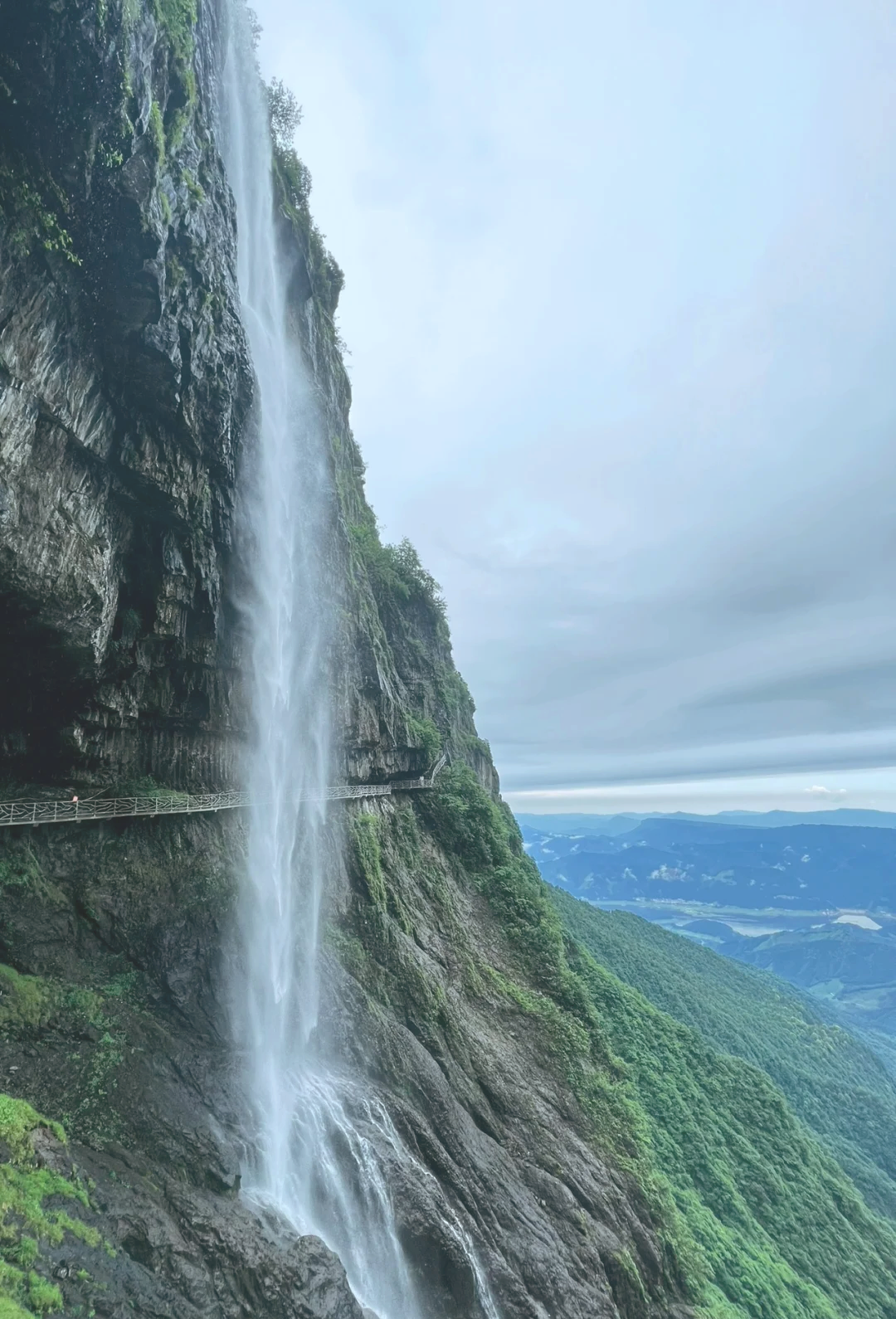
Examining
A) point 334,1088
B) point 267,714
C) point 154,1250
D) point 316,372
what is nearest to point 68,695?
point 267,714

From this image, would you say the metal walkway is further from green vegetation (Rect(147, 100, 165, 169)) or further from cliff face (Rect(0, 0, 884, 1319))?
green vegetation (Rect(147, 100, 165, 169))

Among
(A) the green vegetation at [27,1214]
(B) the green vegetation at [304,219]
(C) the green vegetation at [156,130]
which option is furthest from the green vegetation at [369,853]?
(B) the green vegetation at [304,219]

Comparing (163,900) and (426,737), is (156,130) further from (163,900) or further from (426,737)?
(426,737)

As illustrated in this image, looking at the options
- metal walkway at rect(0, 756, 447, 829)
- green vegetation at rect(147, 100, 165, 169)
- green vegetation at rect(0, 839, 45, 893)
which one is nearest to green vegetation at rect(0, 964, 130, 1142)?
green vegetation at rect(0, 839, 45, 893)

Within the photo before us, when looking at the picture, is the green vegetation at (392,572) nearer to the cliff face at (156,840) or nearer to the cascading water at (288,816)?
the cascading water at (288,816)

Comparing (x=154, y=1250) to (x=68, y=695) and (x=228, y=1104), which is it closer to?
(x=228, y=1104)

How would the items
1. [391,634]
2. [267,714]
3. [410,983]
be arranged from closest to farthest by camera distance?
[410,983], [267,714], [391,634]

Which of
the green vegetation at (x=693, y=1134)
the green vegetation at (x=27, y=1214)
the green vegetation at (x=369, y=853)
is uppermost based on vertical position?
the green vegetation at (x=369, y=853)
